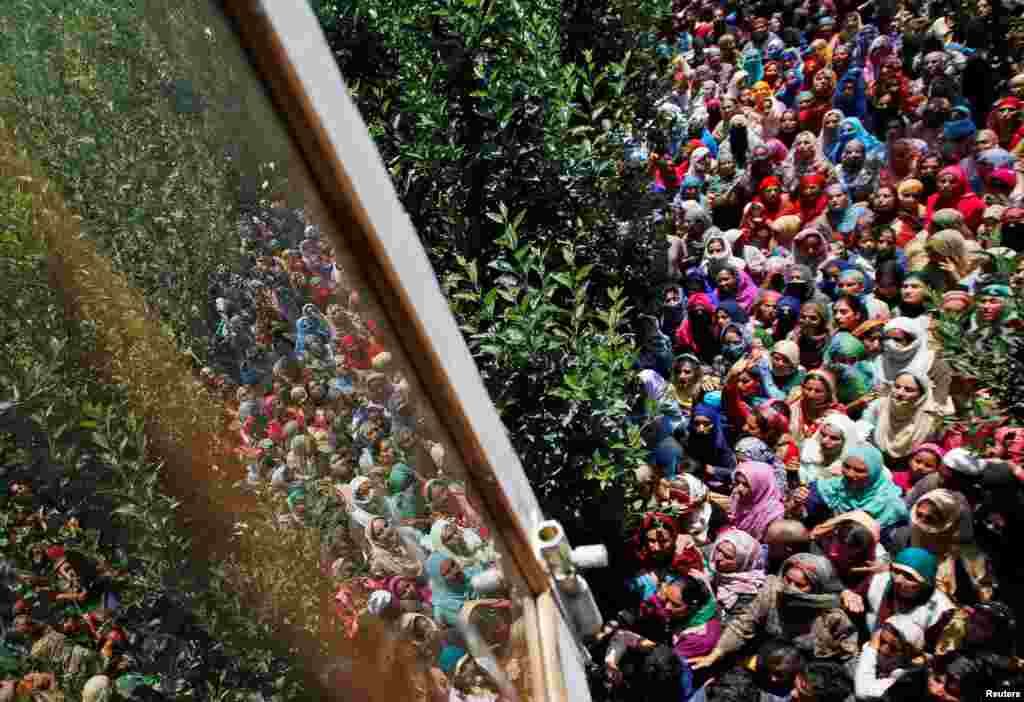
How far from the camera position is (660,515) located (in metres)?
4.60

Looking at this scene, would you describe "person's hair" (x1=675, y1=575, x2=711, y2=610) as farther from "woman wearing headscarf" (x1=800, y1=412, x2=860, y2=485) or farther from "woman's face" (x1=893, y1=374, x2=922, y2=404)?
"woman's face" (x1=893, y1=374, x2=922, y2=404)

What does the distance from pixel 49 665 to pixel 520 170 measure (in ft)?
16.5

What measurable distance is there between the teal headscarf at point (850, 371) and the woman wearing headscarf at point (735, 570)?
142cm

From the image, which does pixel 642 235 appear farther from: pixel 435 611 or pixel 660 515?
pixel 435 611

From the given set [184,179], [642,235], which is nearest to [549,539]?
[184,179]

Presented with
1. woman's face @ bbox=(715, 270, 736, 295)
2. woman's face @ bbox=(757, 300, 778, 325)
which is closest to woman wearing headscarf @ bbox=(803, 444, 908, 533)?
woman's face @ bbox=(757, 300, 778, 325)

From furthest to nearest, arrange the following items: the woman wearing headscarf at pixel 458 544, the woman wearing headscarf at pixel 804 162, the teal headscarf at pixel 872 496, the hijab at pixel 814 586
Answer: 1. the woman wearing headscarf at pixel 804 162
2. the teal headscarf at pixel 872 496
3. the hijab at pixel 814 586
4. the woman wearing headscarf at pixel 458 544

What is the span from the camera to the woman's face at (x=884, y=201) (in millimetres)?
6191

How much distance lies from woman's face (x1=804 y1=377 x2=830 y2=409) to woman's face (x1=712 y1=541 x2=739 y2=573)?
1.35 metres

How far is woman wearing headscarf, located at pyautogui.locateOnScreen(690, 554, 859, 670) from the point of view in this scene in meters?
3.73

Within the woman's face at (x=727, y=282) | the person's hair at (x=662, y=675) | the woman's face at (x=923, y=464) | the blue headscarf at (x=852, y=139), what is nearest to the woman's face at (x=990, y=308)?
the woman's face at (x=923, y=464)

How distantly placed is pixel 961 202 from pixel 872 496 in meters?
2.80

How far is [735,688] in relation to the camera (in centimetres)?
370

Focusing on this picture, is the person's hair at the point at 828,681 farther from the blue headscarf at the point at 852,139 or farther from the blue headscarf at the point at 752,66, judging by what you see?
the blue headscarf at the point at 752,66
